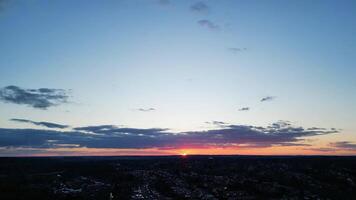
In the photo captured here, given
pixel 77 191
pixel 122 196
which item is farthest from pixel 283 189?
pixel 77 191

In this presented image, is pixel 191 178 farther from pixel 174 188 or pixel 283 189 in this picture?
pixel 283 189

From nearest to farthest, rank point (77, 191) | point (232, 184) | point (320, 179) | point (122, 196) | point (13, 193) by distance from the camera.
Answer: point (13, 193), point (122, 196), point (77, 191), point (232, 184), point (320, 179)

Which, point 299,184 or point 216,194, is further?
point 299,184

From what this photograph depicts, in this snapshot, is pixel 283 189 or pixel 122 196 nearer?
pixel 122 196

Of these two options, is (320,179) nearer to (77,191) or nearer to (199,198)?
(199,198)

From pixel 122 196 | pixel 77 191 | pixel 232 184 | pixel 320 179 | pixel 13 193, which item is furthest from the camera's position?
pixel 320 179

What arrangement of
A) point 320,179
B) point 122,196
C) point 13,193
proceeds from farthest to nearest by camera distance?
point 320,179, point 122,196, point 13,193

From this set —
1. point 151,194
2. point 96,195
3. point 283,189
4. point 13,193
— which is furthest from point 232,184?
point 13,193

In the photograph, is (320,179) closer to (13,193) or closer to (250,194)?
(250,194)

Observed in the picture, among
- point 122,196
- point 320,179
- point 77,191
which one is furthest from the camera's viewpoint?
point 320,179
